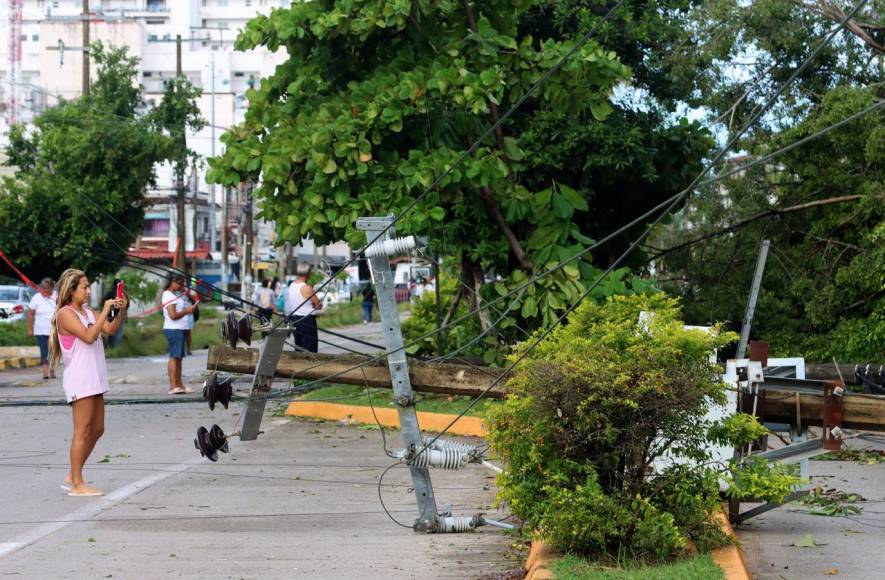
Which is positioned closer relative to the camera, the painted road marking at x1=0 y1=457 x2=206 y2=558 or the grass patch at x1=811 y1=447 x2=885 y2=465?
the painted road marking at x1=0 y1=457 x2=206 y2=558

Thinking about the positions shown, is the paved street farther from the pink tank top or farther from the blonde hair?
the blonde hair

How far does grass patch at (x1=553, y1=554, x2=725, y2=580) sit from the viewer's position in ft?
20.4

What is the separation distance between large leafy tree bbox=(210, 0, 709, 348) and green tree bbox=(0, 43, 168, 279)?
60.1 feet

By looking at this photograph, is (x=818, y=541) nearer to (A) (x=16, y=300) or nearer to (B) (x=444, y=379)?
(B) (x=444, y=379)

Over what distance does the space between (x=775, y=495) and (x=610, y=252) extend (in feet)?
32.0

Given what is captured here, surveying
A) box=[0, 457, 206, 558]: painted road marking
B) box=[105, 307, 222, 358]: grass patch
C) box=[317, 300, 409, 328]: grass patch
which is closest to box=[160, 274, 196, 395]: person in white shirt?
box=[0, 457, 206, 558]: painted road marking

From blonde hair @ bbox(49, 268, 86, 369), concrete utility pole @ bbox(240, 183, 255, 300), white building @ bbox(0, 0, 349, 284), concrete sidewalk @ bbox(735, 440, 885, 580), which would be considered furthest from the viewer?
white building @ bbox(0, 0, 349, 284)

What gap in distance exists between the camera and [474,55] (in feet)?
44.4

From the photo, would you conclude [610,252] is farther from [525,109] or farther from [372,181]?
[372,181]

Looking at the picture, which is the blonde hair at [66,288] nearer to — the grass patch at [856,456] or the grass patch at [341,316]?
the grass patch at [856,456]

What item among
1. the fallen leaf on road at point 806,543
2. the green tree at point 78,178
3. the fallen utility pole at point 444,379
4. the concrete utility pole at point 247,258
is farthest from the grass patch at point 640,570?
the concrete utility pole at point 247,258

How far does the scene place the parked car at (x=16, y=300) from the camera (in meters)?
34.1

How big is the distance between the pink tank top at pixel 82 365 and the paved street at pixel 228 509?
0.88 metres

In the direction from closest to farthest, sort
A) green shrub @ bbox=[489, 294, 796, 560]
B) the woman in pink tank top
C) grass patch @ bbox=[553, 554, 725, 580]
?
grass patch @ bbox=[553, 554, 725, 580] < green shrub @ bbox=[489, 294, 796, 560] < the woman in pink tank top
